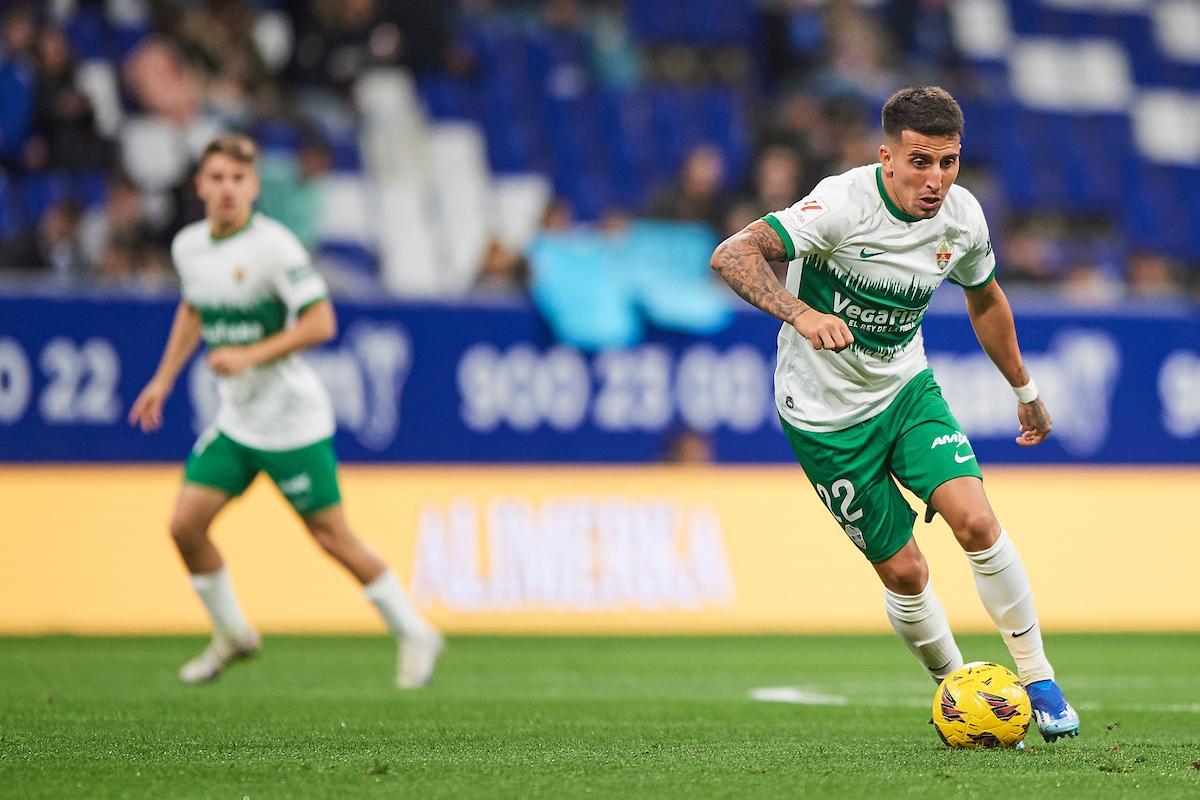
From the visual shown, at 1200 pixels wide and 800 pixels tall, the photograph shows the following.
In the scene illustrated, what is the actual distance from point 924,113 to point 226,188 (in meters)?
3.79

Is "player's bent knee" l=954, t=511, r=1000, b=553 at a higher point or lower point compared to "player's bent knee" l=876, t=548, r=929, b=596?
higher

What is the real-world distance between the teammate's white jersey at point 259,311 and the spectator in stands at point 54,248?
16.0 feet

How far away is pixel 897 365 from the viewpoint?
6109 mm

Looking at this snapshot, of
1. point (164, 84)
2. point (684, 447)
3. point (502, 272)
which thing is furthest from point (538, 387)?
point (164, 84)

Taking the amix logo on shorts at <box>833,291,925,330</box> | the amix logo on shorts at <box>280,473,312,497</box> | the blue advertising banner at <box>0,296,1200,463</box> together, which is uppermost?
the amix logo on shorts at <box>833,291,925,330</box>

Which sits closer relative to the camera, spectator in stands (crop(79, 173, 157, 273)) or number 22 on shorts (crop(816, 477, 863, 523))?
number 22 on shorts (crop(816, 477, 863, 523))

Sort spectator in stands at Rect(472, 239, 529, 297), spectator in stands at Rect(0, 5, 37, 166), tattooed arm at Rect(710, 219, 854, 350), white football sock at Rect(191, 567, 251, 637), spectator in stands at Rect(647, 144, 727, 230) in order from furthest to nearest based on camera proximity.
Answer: spectator in stands at Rect(647, 144, 727, 230)
spectator in stands at Rect(472, 239, 529, 297)
spectator in stands at Rect(0, 5, 37, 166)
white football sock at Rect(191, 567, 251, 637)
tattooed arm at Rect(710, 219, 854, 350)

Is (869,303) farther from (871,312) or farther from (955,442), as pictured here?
(955,442)

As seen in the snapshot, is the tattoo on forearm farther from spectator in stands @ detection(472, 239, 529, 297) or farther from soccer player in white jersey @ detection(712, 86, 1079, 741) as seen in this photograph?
spectator in stands @ detection(472, 239, 529, 297)

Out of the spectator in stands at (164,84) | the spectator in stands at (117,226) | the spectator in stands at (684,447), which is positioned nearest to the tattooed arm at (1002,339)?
the spectator in stands at (684,447)

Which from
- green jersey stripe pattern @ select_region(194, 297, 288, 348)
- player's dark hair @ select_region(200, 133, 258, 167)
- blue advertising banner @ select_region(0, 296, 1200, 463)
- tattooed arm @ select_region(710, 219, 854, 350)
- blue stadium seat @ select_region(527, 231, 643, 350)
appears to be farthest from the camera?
blue stadium seat @ select_region(527, 231, 643, 350)

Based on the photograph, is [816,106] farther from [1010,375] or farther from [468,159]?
[1010,375]

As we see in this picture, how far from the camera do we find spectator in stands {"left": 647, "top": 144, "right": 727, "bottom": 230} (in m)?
15.1

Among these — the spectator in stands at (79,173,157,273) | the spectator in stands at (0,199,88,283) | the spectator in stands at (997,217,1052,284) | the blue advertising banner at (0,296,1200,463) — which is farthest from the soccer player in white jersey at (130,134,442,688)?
the spectator in stands at (997,217,1052,284)
